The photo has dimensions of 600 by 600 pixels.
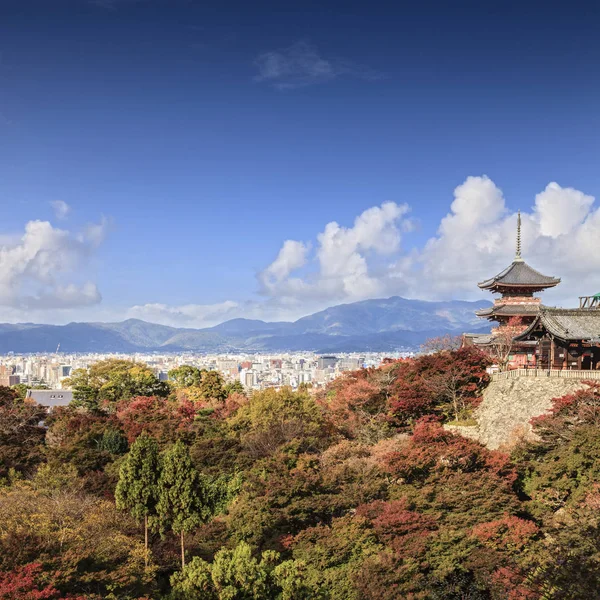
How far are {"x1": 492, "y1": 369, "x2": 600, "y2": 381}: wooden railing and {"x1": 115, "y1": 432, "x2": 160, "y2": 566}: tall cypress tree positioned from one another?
13.0m

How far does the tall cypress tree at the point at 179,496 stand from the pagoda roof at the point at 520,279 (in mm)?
19528

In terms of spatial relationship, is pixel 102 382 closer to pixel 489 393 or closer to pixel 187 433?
pixel 187 433

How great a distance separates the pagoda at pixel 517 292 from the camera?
90.9 feet

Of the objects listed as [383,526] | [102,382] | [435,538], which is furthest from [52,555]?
[102,382]

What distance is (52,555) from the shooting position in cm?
1058

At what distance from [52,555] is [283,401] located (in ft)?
40.9

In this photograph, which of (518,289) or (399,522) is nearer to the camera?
(399,522)

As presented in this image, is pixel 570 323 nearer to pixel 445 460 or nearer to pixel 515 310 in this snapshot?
pixel 515 310

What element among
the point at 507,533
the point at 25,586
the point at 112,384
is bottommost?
the point at 507,533

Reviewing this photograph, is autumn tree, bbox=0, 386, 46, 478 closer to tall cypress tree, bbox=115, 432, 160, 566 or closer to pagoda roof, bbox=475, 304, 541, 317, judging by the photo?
tall cypress tree, bbox=115, 432, 160, 566

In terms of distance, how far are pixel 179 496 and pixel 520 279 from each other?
21104mm

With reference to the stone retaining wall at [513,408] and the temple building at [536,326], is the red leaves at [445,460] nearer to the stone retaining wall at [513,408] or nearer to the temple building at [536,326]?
the stone retaining wall at [513,408]

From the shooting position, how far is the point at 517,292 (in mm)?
28781

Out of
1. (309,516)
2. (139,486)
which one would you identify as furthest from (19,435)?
(309,516)
